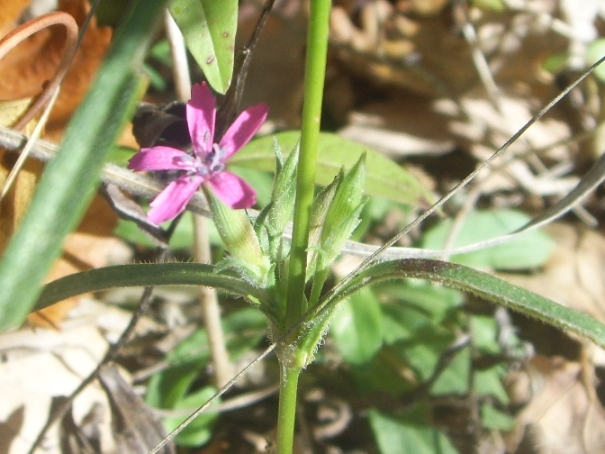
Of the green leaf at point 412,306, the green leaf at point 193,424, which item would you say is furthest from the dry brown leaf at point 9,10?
the green leaf at point 412,306

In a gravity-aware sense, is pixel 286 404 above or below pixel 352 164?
below

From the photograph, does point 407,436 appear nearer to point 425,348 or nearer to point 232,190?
point 425,348

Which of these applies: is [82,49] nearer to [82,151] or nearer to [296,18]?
[296,18]

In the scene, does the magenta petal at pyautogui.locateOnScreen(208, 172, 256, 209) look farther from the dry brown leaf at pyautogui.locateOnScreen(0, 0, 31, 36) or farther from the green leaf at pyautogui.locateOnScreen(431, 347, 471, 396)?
the green leaf at pyautogui.locateOnScreen(431, 347, 471, 396)

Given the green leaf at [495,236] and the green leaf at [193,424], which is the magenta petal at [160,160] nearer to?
the green leaf at [193,424]

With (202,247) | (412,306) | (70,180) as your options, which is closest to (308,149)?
(70,180)

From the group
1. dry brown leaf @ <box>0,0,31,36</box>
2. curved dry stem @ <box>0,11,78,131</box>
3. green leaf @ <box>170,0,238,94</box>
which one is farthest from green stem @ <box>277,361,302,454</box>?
dry brown leaf @ <box>0,0,31,36</box>

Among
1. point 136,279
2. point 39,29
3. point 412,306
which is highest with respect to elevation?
point 412,306
